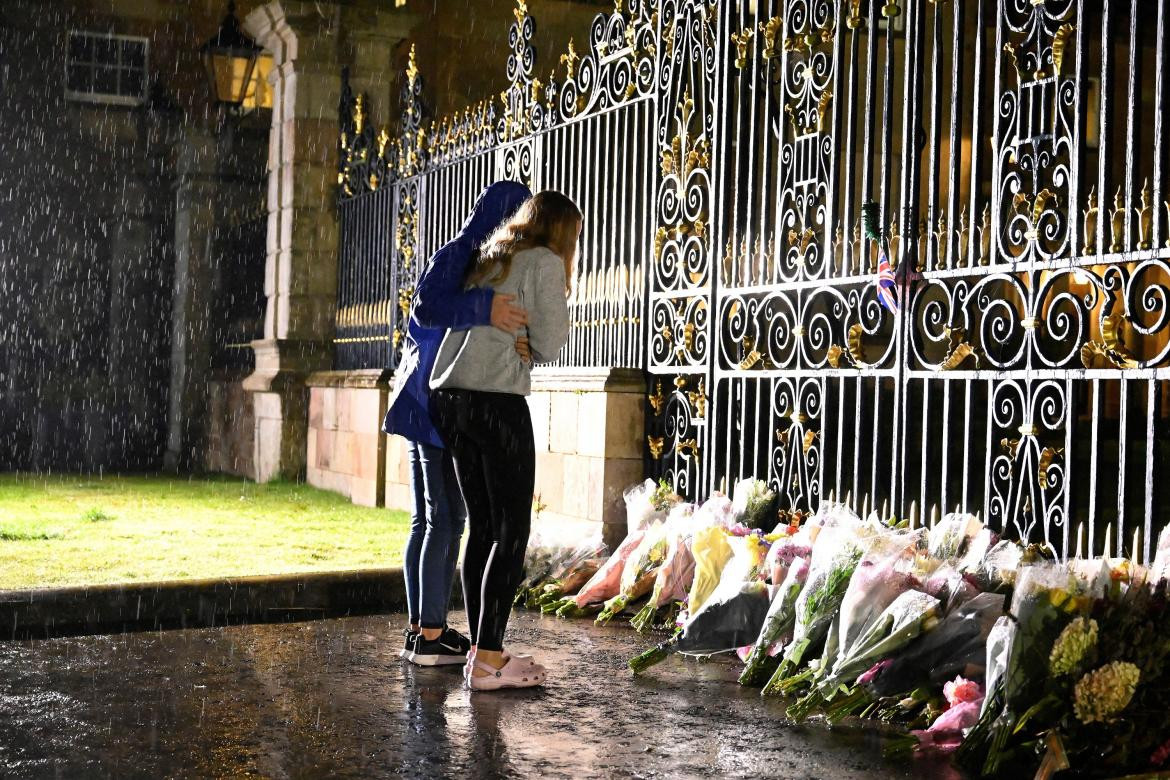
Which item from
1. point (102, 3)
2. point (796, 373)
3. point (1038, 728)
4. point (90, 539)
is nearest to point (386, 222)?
point (90, 539)

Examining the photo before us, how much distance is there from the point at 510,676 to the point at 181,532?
5.69 m

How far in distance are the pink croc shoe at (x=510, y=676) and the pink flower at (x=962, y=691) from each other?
1.53m

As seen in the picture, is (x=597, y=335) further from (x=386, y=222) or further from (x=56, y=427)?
(x=56, y=427)

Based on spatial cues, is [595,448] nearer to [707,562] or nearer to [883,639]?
[707,562]

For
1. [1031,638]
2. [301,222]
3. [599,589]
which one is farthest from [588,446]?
[301,222]

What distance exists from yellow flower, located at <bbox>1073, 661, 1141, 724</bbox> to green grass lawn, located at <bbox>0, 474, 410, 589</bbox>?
4431 millimetres

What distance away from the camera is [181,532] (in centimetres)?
1036

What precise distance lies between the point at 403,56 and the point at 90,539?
1183 centimetres

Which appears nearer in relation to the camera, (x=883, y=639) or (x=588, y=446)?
(x=883, y=639)

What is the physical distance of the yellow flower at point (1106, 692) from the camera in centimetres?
411

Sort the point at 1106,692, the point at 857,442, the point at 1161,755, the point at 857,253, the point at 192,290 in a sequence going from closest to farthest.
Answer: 1. the point at 1106,692
2. the point at 1161,755
3. the point at 857,442
4. the point at 857,253
5. the point at 192,290

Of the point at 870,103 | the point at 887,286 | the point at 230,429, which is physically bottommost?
the point at 230,429

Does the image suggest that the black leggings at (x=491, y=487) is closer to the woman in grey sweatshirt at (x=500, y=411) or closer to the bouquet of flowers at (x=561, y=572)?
the woman in grey sweatshirt at (x=500, y=411)

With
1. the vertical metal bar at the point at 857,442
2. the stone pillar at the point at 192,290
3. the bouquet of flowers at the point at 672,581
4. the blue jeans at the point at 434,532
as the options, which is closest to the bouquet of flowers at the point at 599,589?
the bouquet of flowers at the point at 672,581
